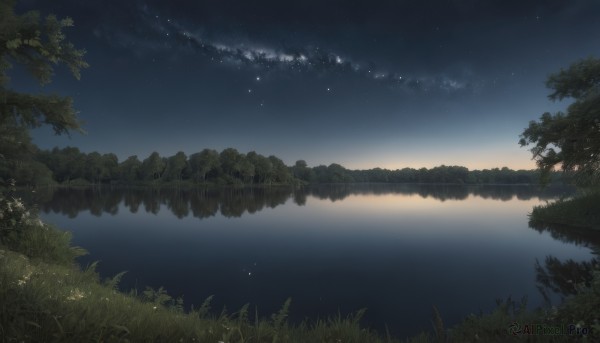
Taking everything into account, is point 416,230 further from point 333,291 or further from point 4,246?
Result: point 4,246

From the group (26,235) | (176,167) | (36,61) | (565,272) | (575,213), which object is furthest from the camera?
(176,167)

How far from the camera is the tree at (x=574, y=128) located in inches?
682

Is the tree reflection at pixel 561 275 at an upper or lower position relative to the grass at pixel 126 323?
lower

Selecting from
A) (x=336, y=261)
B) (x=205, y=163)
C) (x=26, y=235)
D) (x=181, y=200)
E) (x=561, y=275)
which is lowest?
(x=336, y=261)

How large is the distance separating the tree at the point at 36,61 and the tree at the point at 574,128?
23078mm

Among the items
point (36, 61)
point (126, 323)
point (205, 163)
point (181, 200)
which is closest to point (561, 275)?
point (126, 323)

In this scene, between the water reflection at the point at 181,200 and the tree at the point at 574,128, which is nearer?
the tree at the point at 574,128

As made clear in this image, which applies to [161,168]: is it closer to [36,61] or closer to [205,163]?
[205,163]

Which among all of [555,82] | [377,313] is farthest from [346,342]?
[555,82]

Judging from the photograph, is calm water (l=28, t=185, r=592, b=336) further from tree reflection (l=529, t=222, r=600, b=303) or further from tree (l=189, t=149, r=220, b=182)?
tree (l=189, t=149, r=220, b=182)

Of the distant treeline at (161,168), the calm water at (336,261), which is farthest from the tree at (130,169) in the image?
the calm water at (336,261)

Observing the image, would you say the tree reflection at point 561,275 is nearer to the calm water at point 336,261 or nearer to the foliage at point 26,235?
the calm water at point 336,261

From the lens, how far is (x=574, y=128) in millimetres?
18469

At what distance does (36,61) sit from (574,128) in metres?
27.3
